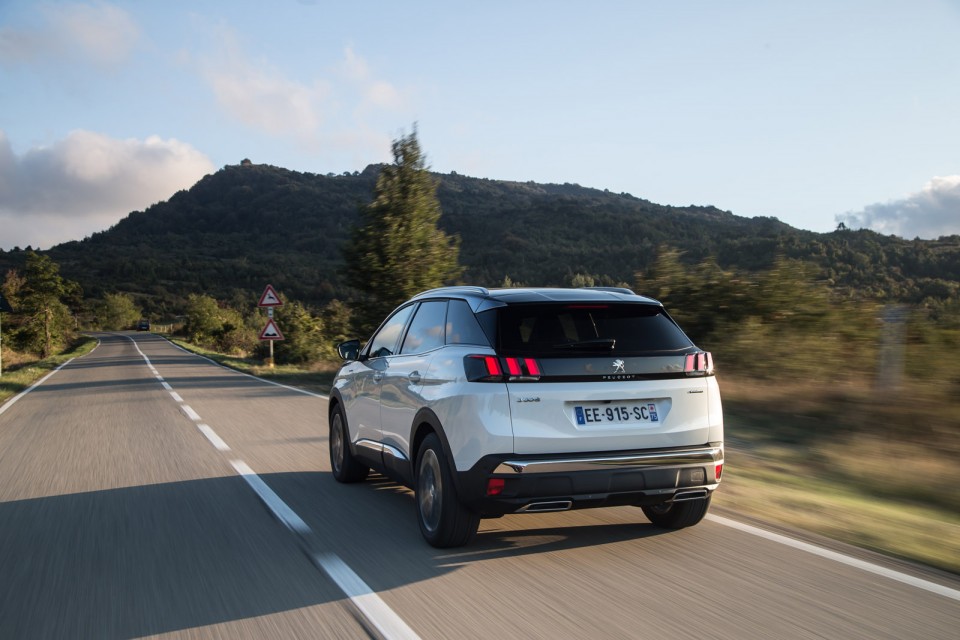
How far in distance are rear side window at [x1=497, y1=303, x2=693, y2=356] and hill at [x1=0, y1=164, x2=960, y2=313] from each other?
715 cm

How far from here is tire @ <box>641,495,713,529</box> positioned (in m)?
5.25

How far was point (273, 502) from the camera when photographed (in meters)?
6.39

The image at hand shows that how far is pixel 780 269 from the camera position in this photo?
13297 millimetres

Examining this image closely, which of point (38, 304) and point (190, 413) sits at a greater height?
point (38, 304)

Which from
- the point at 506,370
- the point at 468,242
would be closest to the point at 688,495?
the point at 506,370

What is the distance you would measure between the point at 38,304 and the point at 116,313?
62730 millimetres

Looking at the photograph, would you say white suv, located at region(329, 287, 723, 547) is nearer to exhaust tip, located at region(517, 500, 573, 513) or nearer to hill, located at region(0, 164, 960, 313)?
exhaust tip, located at region(517, 500, 573, 513)

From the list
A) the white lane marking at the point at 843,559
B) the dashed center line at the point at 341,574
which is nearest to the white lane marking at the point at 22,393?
the dashed center line at the point at 341,574

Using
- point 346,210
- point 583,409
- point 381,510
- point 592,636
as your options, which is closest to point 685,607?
point 592,636

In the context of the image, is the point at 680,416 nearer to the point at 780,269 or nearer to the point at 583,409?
the point at 583,409

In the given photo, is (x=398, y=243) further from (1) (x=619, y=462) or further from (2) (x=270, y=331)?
(1) (x=619, y=462)

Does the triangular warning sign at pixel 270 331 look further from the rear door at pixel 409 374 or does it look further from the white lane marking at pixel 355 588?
the rear door at pixel 409 374

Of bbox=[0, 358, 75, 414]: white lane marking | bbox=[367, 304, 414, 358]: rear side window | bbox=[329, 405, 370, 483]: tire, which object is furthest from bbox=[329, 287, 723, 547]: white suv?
bbox=[0, 358, 75, 414]: white lane marking

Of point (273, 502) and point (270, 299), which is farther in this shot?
point (270, 299)
